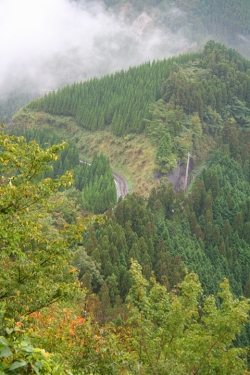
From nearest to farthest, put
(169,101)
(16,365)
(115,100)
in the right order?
(16,365), (169,101), (115,100)

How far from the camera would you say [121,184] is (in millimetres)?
77500

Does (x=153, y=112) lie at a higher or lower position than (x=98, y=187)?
higher

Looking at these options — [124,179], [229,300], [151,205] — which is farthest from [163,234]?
[229,300]

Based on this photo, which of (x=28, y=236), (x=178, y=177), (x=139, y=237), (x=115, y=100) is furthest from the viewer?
(x=115, y=100)

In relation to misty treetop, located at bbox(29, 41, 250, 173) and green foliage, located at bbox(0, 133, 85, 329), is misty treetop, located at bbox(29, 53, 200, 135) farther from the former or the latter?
green foliage, located at bbox(0, 133, 85, 329)

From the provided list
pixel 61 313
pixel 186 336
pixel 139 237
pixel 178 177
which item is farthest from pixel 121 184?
pixel 61 313

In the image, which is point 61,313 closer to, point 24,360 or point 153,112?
point 24,360

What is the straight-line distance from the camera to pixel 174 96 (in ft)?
308

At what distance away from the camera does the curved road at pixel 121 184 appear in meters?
73.9

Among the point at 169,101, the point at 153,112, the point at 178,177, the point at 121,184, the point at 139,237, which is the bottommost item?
the point at 121,184

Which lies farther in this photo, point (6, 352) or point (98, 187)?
point (98, 187)

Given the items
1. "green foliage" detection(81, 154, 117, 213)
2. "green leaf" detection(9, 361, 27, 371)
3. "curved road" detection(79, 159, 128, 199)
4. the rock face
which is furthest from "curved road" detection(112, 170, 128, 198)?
"green leaf" detection(9, 361, 27, 371)

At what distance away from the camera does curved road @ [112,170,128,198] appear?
2908 inches

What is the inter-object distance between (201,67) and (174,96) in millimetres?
20499
